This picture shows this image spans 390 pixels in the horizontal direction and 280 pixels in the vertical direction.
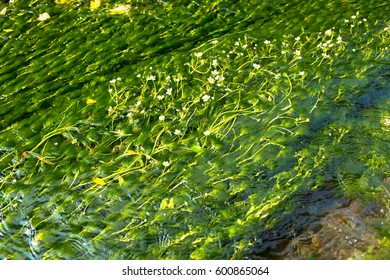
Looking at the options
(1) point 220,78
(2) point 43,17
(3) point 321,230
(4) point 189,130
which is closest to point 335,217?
(3) point 321,230

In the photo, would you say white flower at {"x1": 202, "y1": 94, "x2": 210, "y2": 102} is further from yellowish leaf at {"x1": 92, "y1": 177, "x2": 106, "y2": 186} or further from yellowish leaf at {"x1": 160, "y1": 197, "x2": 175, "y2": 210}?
yellowish leaf at {"x1": 92, "y1": 177, "x2": 106, "y2": 186}

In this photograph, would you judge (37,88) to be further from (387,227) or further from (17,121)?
(387,227)

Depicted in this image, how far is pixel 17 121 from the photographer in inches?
190

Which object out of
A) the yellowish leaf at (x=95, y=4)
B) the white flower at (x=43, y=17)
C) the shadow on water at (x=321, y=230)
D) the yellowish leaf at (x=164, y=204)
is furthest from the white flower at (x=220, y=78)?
the white flower at (x=43, y=17)

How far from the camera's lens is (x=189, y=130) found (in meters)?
4.79

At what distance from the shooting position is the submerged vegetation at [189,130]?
3943 millimetres

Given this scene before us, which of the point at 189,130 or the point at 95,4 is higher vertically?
the point at 95,4

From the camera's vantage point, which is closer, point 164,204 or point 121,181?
point 164,204

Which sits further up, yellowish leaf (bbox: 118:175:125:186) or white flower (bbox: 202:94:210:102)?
yellowish leaf (bbox: 118:175:125:186)

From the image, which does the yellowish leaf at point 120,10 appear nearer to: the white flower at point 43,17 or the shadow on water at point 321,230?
the white flower at point 43,17

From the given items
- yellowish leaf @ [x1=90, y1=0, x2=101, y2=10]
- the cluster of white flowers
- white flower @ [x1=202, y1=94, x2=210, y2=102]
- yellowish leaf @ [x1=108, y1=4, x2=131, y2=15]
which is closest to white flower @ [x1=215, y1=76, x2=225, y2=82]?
the cluster of white flowers

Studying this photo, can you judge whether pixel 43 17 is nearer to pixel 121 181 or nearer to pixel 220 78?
pixel 220 78

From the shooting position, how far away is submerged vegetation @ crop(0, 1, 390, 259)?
394cm

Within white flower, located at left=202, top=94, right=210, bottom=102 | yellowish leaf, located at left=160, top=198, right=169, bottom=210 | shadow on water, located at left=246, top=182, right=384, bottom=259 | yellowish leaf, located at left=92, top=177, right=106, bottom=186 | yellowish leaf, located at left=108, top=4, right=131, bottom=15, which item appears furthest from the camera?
yellowish leaf, located at left=108, top=4, right=131, bottom=15
